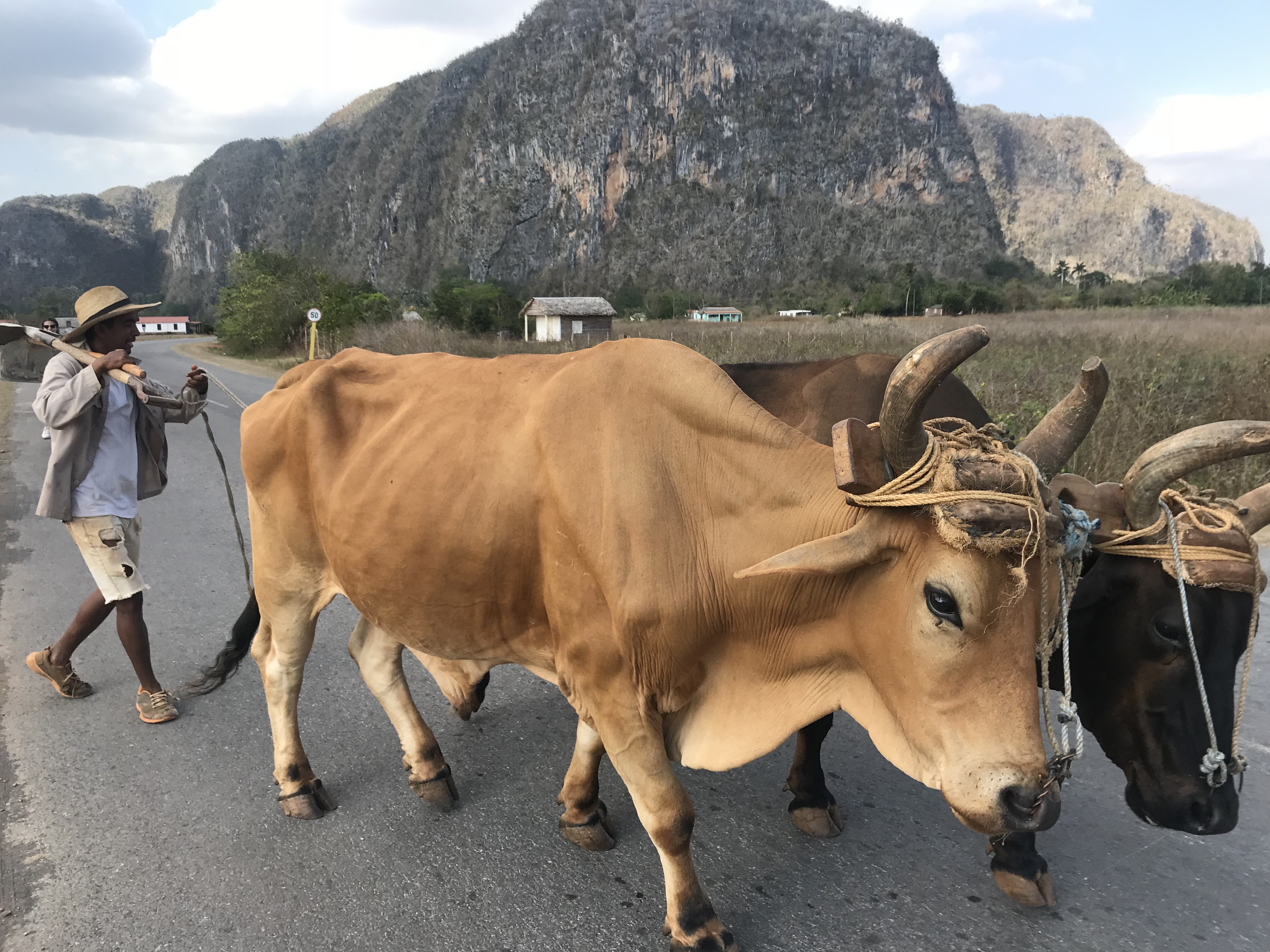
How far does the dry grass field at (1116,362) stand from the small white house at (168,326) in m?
76.0

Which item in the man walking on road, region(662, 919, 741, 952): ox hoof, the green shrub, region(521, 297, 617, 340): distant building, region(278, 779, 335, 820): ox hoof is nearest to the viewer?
region(662, 919, 741, 952): ox hoof

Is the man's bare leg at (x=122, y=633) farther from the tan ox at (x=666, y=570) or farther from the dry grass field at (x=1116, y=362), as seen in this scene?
the dry grass field at (x=1116, y=362)

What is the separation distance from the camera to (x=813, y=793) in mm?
3127

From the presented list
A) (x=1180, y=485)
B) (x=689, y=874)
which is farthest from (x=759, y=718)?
(x=1180, y=485)

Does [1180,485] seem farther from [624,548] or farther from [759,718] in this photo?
[624,548]

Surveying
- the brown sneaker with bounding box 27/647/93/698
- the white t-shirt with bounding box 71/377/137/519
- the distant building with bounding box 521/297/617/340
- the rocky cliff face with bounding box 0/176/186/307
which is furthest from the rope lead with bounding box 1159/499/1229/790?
the rocky cliff face with bounding box 0/176/186/307

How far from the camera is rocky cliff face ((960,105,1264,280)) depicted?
143250 millimetres

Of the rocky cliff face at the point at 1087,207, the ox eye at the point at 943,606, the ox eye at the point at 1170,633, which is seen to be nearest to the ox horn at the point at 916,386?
the ox eye at the point at 943,606

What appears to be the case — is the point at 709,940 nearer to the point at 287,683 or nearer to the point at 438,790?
the point at 438,790

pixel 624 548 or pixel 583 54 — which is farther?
pixel 583 54

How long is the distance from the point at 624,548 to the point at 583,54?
132 m

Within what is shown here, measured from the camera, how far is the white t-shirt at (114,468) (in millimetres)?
3902

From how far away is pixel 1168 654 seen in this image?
230cm

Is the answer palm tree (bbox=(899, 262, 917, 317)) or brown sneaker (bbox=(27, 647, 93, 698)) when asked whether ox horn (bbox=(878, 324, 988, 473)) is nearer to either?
brown sneaker (bbox=(27, 647, 93, 698))
